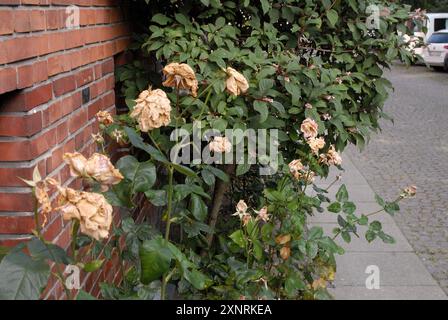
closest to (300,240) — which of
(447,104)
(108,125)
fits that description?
(108,125)

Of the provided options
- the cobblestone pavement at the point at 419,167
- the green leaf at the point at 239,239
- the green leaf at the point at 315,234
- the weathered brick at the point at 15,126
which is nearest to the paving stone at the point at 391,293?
the cobblestone pavement at the point at 419,167

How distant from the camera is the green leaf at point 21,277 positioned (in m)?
1.48

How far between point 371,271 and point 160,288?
3017 millimetres

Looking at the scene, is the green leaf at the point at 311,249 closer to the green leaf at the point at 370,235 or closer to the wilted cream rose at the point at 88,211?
the green leaf at the point at 370,235

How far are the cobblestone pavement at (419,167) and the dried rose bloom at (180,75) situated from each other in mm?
3192

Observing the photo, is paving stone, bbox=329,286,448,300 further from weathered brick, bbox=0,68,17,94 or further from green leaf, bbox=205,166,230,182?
weathered brick, bbox=0,68,17,94

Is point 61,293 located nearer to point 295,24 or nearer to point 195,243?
point 195,243

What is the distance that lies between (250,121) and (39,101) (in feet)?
4.42

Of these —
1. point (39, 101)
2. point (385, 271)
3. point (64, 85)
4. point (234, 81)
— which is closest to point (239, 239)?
point (234, 81)

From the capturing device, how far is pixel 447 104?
1574 centimetres

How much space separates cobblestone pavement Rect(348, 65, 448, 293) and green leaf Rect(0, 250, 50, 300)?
152 inches

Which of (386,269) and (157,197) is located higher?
(157,197)

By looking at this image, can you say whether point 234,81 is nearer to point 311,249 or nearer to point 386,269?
point 311,249

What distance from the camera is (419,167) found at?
29.8ft
